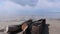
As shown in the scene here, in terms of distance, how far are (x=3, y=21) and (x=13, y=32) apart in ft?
4.75

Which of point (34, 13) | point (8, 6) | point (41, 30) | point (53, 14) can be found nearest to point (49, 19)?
point (53, 14)

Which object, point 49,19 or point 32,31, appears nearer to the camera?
point 32,31

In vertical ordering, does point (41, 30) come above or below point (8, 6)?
below

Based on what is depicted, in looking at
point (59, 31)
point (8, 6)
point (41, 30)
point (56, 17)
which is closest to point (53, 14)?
point (56, 17)

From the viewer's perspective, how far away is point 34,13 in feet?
10.4

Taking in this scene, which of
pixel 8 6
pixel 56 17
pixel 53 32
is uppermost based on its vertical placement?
pixel 8 6

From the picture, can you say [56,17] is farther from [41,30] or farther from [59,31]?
[41,30]

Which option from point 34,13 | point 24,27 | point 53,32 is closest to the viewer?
point 24,27

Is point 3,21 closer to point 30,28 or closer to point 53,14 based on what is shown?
point 53,14

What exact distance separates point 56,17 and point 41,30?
1450 mm

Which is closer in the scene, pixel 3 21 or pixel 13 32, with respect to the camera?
pixel 13 32

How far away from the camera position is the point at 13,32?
6.08ft

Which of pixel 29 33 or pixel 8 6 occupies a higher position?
pixel 8 6

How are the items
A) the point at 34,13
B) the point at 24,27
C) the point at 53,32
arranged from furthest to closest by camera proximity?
1. the point at 34,13
2. the point at 53,32
3. the point at 24,27
